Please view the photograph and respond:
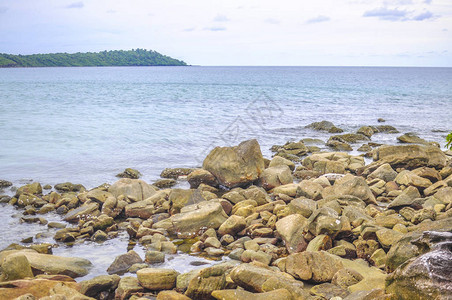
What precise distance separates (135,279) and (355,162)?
12.8 m

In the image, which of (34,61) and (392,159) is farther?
(34,61)

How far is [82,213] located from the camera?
12602 millimetres

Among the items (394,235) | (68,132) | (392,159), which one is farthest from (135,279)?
(68,132)

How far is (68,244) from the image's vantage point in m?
10.9

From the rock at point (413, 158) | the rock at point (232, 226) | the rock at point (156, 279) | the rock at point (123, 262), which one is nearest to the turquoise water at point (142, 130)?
the rock at point (232, 226)

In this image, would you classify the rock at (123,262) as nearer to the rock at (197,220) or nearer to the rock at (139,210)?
the rock at (197,220)

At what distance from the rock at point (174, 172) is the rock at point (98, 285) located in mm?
9772

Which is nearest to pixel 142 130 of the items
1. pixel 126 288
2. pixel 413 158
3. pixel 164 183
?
pixel 164 183

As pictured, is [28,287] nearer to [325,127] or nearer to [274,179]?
[274,179]

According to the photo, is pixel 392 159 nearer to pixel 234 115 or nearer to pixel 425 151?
pixel 425 151

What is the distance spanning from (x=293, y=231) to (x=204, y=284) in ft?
10.8

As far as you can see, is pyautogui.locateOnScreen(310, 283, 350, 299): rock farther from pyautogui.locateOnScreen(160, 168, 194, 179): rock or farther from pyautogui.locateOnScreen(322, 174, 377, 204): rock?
A: pyautogui.locateOnScreen(160, 168, 194, 179): rock

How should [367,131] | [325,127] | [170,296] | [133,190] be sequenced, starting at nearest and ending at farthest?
[170,296]
[133,190]
[367,131]
[325,127]

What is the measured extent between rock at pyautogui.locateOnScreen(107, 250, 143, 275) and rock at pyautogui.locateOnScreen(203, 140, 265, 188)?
6.41 m
